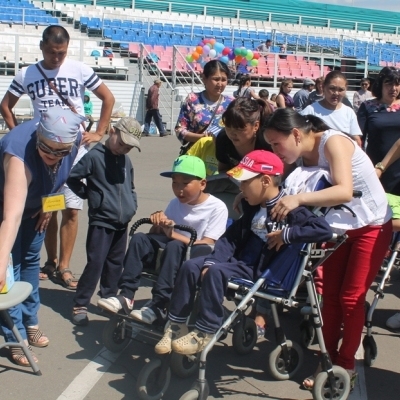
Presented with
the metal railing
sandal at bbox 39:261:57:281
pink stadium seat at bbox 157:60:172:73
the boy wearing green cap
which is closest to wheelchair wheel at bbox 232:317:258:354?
the boy wearing green cap

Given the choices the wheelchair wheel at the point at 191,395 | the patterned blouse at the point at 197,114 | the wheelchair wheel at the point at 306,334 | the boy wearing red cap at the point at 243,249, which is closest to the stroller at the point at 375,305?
the wheelchair wheel at the point at 306,334

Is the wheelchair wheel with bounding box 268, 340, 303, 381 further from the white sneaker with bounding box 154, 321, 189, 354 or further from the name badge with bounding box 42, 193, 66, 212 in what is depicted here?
the name badge with bounding box 42, 193, 66, 212

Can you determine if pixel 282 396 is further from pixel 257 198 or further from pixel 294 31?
pixel 294 31

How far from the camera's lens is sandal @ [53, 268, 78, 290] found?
5992mm

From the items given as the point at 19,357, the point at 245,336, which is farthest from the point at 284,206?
the point at 19,357

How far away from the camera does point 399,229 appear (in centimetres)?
463

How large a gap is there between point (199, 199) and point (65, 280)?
1.86 metres

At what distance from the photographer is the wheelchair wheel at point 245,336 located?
4613 mm

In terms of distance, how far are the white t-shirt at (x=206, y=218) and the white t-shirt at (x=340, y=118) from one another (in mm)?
1997

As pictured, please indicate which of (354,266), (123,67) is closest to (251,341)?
(354,266)

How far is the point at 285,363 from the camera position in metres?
4.30

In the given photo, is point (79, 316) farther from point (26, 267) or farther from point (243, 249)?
point (243, 249)

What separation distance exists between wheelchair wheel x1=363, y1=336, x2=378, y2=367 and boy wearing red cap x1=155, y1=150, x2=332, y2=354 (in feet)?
3.49

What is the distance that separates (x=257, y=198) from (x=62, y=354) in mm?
1732
